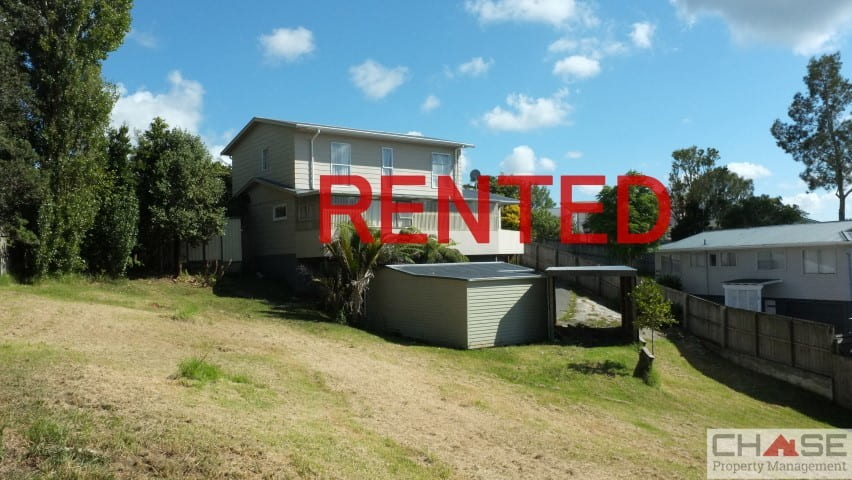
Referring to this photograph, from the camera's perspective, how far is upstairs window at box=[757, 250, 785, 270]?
28.4 m

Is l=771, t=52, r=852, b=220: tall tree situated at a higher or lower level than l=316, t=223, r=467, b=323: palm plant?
higher

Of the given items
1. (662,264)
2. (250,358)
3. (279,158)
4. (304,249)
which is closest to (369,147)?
(279,158)

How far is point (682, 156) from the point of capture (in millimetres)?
48562

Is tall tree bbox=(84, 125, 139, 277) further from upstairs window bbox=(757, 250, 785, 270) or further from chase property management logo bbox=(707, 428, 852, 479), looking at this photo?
upstairs window bbox=(757, 250, 785, 270)

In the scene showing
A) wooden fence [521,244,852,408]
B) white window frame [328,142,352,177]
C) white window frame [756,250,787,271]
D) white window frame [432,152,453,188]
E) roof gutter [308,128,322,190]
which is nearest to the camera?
wooden fence [521,244,852,408]

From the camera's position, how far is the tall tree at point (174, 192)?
22.4 meters

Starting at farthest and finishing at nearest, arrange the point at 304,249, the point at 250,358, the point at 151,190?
the point at 304,249 < the point at 151,190 < the point at 250,358

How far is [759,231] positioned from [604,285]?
34.6 feet

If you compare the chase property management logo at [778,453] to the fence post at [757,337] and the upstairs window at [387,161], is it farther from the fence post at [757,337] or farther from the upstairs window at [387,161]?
the upstairs window at [387,161]

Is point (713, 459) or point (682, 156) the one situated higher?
point (682, 156)

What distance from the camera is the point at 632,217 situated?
115 ft

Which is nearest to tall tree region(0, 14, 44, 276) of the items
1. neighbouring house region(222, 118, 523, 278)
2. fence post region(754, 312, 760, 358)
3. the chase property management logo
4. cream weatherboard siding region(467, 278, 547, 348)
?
neighbouring house region(222, 118, 523, 278)

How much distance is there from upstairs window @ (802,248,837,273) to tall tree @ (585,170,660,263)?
8.95m

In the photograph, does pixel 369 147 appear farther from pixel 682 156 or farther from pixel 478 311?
pixel 682 156
